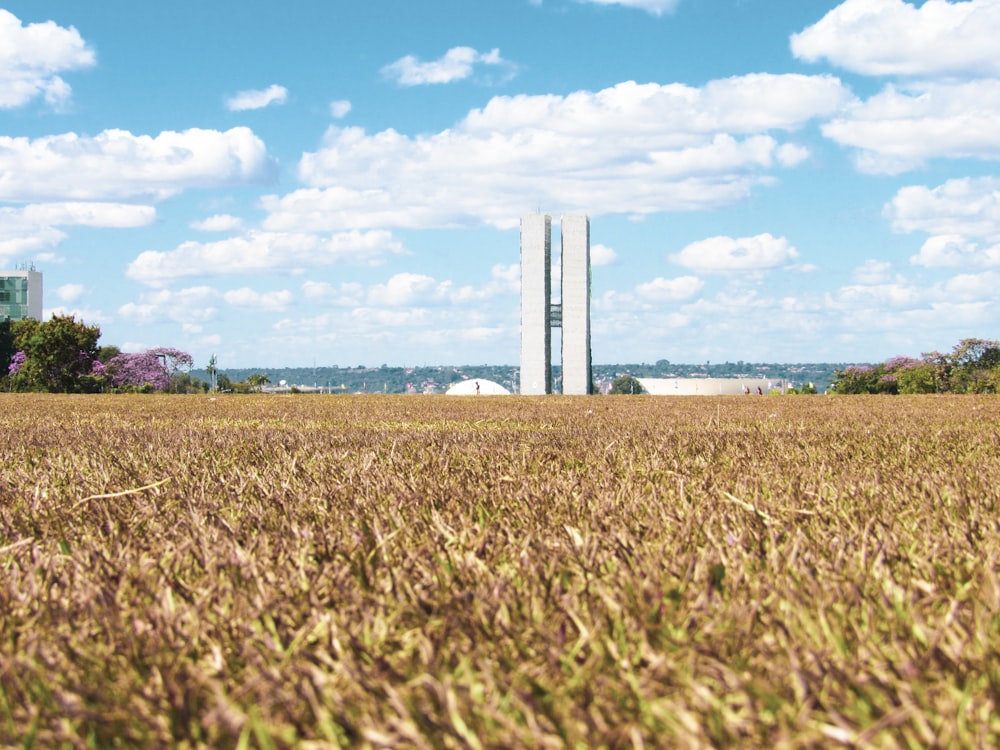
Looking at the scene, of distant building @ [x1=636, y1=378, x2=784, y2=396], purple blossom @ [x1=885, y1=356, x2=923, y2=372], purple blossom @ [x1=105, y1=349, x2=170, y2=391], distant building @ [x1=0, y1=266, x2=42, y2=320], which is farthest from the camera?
distant building @ [x1=0, y1=266, x2=42, y2=320]

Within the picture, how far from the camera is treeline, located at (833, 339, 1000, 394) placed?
1698 inches

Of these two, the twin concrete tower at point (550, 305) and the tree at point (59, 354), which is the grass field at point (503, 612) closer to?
the tree at point (59, 354)

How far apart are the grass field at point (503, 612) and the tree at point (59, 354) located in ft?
162

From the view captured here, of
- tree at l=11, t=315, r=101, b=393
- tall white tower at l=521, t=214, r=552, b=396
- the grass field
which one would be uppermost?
tall white tower at l=521, t=214, r=552, b=396

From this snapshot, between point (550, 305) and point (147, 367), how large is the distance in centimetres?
3660

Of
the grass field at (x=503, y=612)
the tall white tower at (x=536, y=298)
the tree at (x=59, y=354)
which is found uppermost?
the tall white tower at (x=536, y=298)

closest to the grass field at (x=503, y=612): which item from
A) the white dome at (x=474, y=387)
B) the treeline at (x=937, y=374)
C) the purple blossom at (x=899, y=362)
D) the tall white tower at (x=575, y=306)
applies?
the treeline at (x=937, y=374)

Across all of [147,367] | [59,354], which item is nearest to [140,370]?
[147,367]

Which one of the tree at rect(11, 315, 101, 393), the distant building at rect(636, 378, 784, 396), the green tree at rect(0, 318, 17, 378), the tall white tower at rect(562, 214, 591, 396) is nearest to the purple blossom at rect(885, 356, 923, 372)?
the distant building at rect(636, 378, 784, 396)

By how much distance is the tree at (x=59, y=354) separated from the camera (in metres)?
48.2

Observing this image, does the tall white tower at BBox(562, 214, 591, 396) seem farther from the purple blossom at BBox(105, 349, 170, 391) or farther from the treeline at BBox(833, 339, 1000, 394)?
the purple blossom at BBox(105, 349, 170, 391)

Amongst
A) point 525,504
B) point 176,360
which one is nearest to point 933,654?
point 525,504

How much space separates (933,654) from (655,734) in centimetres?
42

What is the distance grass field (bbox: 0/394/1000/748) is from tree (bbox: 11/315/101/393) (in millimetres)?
49434
